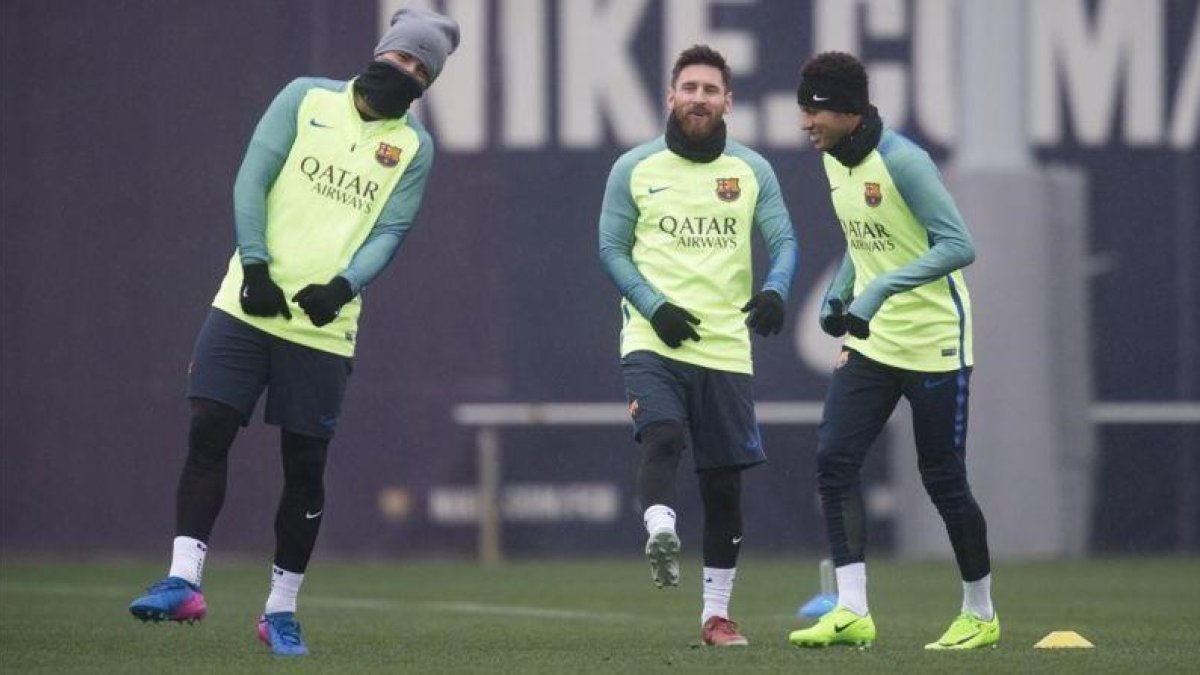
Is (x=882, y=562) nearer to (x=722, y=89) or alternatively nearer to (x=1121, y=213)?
(x=1121, y=213)

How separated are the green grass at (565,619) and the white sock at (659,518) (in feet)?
1.27

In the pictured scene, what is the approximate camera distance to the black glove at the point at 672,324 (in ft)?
26.0

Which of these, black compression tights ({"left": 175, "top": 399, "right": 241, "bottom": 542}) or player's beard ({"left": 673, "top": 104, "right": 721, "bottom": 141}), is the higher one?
player's beard ({"left": 673, "top": 104, "right": 721, "bottom": 141})

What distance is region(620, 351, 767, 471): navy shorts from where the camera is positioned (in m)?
8.09

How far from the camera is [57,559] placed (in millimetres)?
15039

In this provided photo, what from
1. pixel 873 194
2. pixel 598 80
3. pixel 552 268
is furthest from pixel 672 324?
pixel 598 80

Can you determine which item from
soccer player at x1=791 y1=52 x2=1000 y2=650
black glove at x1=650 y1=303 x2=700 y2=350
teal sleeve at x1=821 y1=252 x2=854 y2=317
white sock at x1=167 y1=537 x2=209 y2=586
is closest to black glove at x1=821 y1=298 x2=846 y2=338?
soccer player at x1=791 y1=52 x2=1000 y2=650

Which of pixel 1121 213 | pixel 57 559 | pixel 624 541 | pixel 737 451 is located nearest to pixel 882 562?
pixel 624 541

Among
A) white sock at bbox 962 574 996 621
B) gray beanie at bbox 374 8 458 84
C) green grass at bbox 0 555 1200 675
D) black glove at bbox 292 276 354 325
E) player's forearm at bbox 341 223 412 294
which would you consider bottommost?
green grass at bbox 0 555 1200 675

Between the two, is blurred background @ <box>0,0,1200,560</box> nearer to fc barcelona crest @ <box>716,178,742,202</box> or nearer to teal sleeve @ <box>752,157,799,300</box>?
teal sleeve @ <box>752,157,799,300</box>

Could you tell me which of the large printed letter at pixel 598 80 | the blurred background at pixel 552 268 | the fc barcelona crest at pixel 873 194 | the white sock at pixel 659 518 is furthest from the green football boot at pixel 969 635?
the large printed letter at pixel 598 80

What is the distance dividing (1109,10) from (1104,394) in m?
2.42

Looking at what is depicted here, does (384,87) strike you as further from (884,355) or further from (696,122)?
(884,355)

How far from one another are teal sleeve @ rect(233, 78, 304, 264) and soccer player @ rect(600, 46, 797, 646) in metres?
1.14
